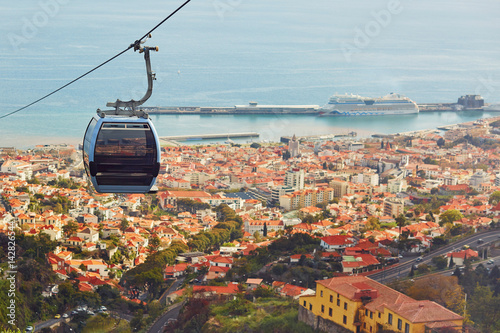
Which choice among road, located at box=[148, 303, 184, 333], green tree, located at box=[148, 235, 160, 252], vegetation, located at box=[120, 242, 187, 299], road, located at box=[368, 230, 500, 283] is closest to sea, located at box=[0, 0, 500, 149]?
green tree, located at box=[148, 235, 160, 252]

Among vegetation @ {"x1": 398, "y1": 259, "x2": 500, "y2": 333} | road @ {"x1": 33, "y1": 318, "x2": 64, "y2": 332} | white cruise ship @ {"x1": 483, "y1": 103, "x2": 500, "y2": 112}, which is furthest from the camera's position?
white cruise ship @ {"x1": 483, "y1": 103, "x2": 500, "y2": 112}

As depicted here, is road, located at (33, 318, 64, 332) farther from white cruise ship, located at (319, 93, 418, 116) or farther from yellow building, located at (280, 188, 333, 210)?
white cruise ship, located at (319, 93, 418, 116)

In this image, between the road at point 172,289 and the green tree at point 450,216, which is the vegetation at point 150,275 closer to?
the road at point 172,289

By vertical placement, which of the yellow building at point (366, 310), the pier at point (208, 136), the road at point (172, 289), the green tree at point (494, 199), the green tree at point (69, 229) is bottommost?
the road at point (172, 289)

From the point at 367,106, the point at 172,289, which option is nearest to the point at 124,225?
the point at 172,289

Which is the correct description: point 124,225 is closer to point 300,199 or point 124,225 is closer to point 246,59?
point 300,199

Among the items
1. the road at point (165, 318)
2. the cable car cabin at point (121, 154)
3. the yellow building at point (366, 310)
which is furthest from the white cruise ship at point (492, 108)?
the cable car cabin at point (121, 154)

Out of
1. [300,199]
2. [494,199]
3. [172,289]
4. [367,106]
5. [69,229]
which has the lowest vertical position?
[172,289]
